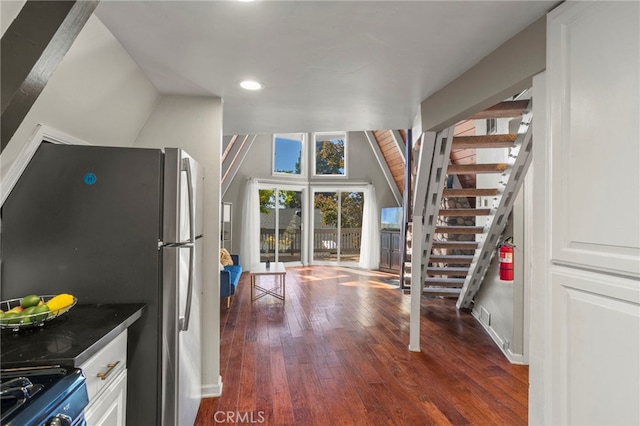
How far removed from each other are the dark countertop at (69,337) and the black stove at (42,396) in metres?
0.03

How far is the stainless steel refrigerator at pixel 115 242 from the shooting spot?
56.4 inches

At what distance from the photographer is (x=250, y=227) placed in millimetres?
7336

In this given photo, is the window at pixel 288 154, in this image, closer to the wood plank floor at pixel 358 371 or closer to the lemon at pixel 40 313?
the wood plank floor at pixel 358 371

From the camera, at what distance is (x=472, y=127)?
13.9 feet

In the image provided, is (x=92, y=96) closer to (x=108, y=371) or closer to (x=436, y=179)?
(x=108, y=371)

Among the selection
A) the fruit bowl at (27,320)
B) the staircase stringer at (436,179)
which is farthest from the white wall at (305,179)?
the fruit bowl at (27,320)

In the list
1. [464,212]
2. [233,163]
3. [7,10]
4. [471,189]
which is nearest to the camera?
[7,10]

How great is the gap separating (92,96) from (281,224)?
252 inches

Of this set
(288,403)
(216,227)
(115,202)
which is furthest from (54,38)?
(288,403)

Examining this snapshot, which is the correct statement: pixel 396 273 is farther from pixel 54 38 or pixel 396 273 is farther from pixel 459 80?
pixel 54 38

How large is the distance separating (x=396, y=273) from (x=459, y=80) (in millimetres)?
5859
